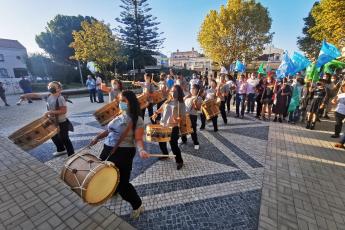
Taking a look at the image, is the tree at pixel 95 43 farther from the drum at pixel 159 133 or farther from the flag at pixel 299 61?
the drum at pixel 159 133

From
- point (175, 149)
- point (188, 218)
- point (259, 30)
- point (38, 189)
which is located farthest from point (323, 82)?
point (259, 30)

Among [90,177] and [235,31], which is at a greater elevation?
[235,31]

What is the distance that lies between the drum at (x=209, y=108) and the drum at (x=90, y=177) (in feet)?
15.3

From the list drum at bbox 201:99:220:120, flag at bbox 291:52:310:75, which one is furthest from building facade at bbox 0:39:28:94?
flag at bbox 291:52:310:75

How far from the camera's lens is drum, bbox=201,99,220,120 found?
668cm

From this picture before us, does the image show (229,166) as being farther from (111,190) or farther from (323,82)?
(323,82)

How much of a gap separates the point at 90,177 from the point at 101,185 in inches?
8.2

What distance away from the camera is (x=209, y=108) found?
6719 mm

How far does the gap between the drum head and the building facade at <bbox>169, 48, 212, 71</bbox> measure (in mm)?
77403

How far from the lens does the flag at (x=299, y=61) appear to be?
978 cm

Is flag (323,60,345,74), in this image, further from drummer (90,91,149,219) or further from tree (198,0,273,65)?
drummer (90,91,149,219)

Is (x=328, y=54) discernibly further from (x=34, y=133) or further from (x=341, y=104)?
(x=34, y=133)

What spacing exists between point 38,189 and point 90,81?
10.8m

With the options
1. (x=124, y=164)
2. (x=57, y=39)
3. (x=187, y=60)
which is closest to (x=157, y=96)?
(x=124, y=164)
